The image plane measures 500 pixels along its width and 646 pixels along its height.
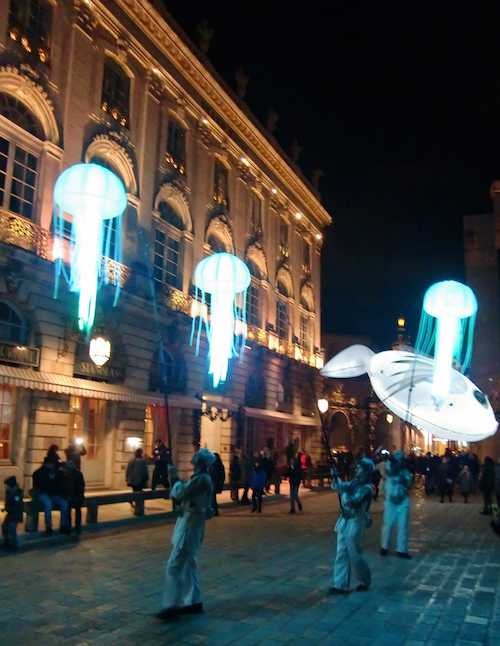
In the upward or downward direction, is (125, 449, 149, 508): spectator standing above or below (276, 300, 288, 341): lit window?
below

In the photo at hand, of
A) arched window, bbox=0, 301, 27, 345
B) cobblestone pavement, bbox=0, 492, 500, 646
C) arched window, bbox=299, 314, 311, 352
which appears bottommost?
cobblestone pavement, bbox=0, 492, 500, 646

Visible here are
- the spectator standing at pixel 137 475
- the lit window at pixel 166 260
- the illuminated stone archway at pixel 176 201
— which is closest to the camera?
the spectator standing at pixel 137 475

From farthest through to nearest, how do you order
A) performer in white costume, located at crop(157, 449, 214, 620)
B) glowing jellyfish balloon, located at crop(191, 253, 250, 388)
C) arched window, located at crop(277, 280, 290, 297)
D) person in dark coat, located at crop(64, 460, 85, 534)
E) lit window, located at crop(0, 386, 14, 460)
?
arched window, located at crop(277, 280, 290, 297) → glowing jellyfish balloon, located at crop(191, 253, 250, 388) → lit window, located at crop(0, 386, 14, 460) → person in dark coat, located at crop(64, 460, 85, 534) → performer in white costume, located at crop(157, 449, 214, 620)

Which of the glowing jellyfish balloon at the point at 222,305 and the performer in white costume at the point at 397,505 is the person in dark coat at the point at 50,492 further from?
the glowing jellyfish balloon at the point at 222,305

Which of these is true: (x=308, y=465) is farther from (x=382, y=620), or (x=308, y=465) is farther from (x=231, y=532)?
(x=382, y=620)

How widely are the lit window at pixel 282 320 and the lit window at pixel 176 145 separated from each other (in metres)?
11.9

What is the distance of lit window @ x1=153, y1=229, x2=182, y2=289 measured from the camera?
81.7 ft

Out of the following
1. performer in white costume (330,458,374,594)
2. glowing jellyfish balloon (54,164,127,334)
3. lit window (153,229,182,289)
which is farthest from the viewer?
lit window (153,229,182,289)

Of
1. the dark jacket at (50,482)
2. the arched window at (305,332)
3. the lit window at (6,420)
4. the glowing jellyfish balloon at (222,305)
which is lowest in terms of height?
the dark jacket at (50,482)

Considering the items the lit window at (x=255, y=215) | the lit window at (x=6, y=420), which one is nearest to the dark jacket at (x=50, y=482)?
the lit window at (x=6, y=420)

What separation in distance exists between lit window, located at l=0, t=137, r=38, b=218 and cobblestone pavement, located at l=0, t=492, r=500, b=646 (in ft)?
34.0

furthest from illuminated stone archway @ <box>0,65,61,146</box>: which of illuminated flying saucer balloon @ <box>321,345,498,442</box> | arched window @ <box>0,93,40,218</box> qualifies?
illuminated flying saucer balloon @ <box>321,345,498,442</box>

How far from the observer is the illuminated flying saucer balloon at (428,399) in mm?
12969

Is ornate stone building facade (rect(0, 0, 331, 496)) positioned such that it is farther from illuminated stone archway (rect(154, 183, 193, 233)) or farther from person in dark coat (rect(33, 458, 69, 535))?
person in dark coat (rect(33, 458, 69, 535))
